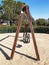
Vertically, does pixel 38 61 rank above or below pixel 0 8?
below

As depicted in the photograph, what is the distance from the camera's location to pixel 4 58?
8109 millimetres

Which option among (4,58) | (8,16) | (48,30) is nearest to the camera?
(4,58)

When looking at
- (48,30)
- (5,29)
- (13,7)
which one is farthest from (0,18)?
(48,30)

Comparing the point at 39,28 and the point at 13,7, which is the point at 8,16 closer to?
the point at 13,7

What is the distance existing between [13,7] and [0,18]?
5418 millimetres

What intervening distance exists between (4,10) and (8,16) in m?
2.76

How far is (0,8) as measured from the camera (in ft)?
156

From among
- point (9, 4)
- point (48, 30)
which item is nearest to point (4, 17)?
point (9, 4)

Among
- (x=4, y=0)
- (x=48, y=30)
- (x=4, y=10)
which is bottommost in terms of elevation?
(x=48, y=30)

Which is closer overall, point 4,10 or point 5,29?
point 5,29

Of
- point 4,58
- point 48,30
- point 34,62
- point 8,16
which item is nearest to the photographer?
point 34,62

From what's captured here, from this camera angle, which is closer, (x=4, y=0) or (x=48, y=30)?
(x=48, y=30)

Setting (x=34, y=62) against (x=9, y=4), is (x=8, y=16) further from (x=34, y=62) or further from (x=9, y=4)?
(x=34, y=62)

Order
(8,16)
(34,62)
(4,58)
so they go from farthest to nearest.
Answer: (8,16), (4,58), (34,62)
